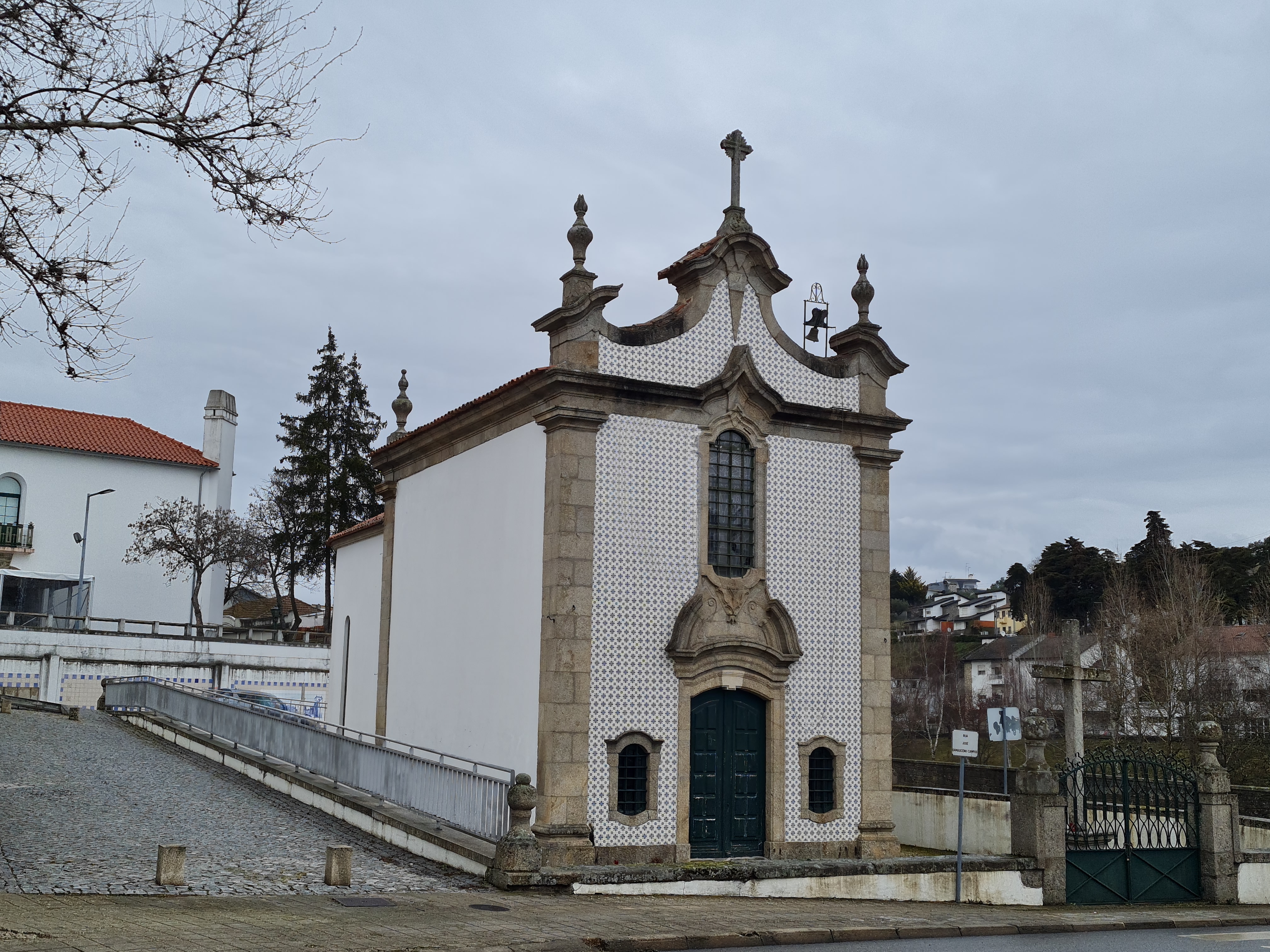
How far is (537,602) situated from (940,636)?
68.5 metres

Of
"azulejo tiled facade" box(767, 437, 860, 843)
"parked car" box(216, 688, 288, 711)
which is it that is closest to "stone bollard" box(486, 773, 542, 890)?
"azulejo tiled facade" box(767, 437, 860, 843)

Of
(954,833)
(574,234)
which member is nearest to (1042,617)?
(954,833)

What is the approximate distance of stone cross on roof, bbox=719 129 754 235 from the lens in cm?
1717

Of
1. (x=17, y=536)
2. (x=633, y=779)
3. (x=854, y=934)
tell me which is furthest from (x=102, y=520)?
(x=854, y=934)

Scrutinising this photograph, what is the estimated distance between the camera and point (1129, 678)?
131 ft

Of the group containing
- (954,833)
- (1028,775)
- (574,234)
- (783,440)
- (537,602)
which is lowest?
(954,833)

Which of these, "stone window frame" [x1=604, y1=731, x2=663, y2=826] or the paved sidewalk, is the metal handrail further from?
the paved sidewalk

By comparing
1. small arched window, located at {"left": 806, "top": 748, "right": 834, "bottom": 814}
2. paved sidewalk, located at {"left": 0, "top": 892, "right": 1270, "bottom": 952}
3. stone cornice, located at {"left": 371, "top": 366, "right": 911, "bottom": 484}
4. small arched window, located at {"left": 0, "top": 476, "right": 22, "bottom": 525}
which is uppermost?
small arched window, located at {"left": 0, "top": 476, "right": 22, "bottom": 525}

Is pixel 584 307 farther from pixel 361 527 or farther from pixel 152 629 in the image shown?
pixel 152 629

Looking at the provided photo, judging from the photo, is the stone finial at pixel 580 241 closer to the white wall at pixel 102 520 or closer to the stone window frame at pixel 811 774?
the stone window frame at pixel 811 774

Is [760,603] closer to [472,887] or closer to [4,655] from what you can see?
[472,887]

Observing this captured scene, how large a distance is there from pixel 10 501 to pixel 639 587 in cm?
4118

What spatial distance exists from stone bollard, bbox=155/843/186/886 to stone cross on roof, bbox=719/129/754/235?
10.5 meters

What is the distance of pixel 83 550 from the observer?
147 ft
